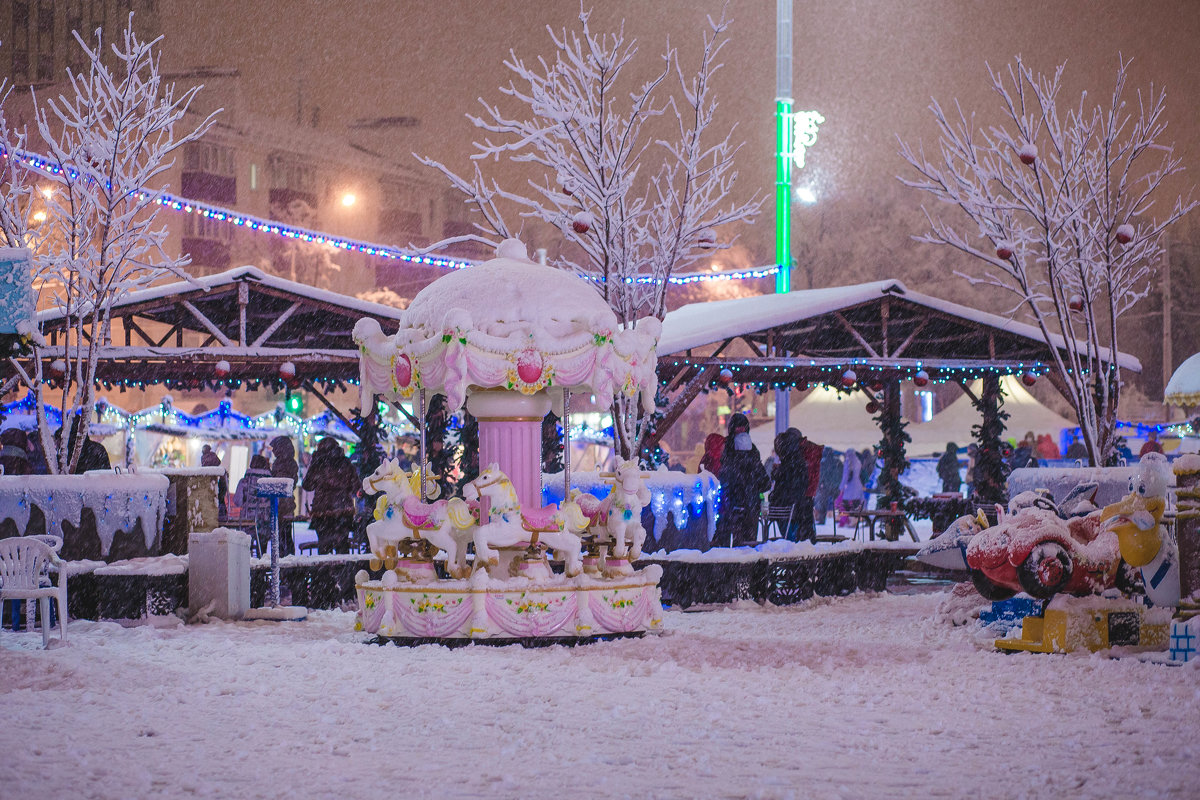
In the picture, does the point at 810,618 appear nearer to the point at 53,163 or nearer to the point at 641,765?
the point at 641,765

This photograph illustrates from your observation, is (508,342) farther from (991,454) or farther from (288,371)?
(991,454)

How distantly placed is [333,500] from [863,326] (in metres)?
9.63

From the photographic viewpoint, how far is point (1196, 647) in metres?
7.60

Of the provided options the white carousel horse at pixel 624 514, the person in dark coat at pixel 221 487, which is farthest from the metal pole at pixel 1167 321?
the white carousel horse at pixel 624 514

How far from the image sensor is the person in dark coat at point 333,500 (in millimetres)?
14453

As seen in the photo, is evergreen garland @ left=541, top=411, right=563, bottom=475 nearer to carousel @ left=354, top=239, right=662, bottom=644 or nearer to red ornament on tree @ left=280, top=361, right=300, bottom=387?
red ornament on tree @ left=280, top=361, right=300, bottom=387

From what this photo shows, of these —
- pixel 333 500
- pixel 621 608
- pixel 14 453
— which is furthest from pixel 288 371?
pixel 621 608

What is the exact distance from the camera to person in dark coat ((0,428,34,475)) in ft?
45.6

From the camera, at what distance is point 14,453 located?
14852 mm

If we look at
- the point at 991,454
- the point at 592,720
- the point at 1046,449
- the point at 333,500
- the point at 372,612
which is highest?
the point at 1046,449

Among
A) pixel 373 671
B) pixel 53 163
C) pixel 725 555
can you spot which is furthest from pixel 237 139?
pixel 373 671

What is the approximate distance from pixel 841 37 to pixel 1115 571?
37.8 m

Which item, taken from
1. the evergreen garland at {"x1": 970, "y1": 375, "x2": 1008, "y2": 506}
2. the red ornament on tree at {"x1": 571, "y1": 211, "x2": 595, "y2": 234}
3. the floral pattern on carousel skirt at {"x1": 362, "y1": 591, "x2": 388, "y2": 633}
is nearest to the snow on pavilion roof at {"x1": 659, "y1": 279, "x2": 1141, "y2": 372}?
the evergreen garland at {"x1": 970, "y1": 375, "x2": 1008, "y2": 506}

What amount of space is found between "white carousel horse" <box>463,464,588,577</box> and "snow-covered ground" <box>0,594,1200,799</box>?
776 mm
